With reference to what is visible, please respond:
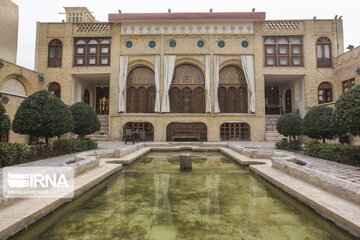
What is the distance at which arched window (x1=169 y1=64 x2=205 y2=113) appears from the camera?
54.5 ft

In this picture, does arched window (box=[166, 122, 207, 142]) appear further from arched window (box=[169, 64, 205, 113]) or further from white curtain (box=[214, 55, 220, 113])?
white curtain (box=[214, 55, 220, 113])

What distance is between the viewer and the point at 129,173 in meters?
5.41

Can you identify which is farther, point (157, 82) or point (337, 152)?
point (157, 82)

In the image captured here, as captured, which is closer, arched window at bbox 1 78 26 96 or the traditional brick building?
arched window at bbox 1 78 26 96

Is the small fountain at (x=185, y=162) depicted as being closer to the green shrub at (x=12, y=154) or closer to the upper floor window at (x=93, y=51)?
the green shrub at (x=12, y=154)

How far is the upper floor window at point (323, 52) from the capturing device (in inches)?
625

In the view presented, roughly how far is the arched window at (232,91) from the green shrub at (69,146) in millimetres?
10768

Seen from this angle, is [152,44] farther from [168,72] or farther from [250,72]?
[250,72]

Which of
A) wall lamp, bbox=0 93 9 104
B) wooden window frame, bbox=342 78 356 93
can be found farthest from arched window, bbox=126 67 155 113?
wooden window frame, bbox=342 78 356 93

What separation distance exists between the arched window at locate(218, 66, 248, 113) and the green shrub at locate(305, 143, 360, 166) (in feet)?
28.6

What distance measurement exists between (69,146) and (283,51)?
1672 centimetres

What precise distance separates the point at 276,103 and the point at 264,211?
1892 cm

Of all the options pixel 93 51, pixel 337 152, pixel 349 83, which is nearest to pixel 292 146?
pixel 337 152

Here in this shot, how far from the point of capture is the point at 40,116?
23.7 ft
